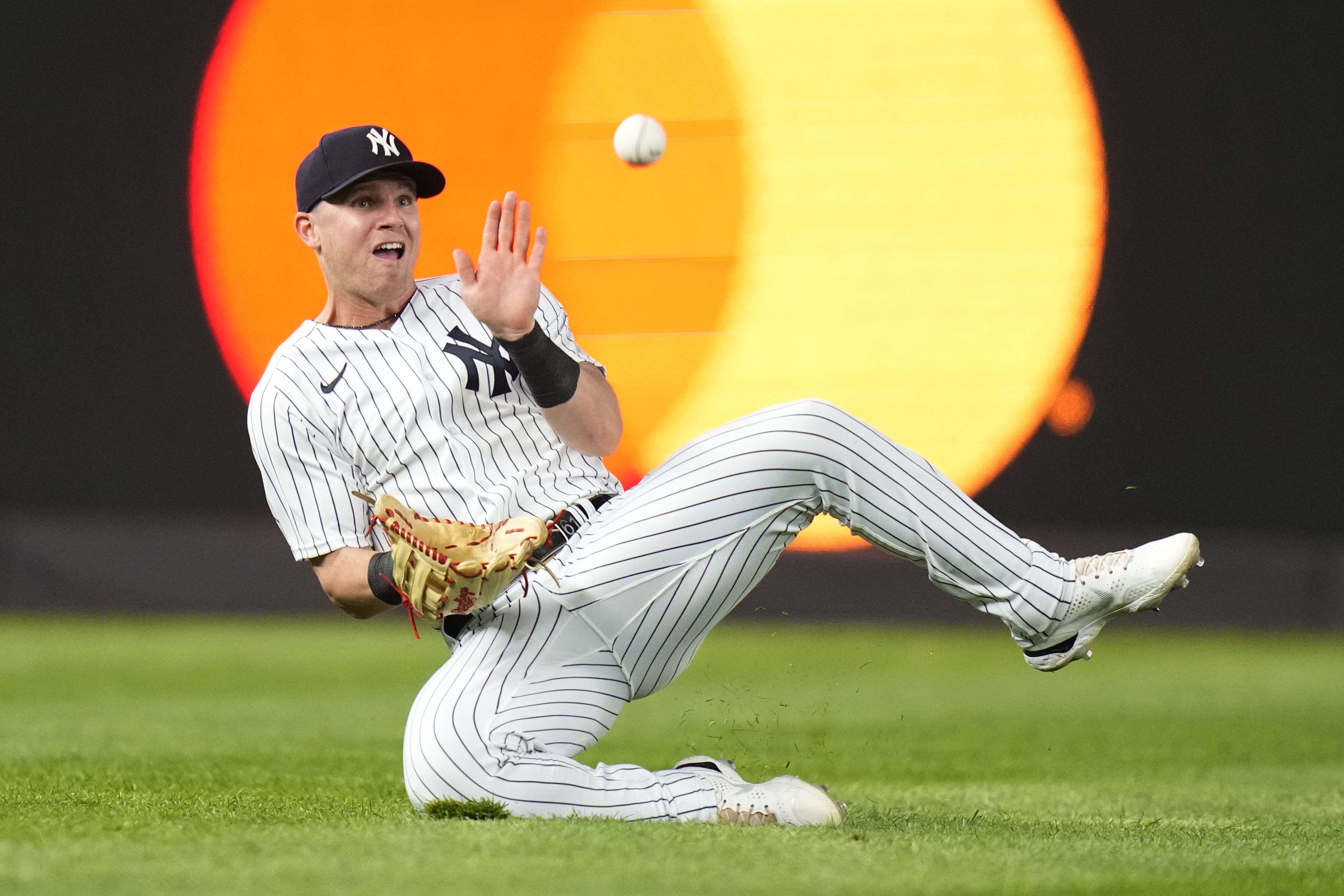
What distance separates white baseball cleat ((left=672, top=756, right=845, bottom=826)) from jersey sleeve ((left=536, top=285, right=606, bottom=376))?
0.84 m

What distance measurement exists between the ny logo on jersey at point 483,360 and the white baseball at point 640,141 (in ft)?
3.63

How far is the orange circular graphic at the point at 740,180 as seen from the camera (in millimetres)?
7574

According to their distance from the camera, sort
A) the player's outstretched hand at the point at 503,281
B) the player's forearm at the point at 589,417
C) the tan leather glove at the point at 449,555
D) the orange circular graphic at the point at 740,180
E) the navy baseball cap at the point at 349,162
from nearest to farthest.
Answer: the tan leather glove at the point at 449,555, the player's outstretched hand at the point at 503,281, the player's forearm at the point at 589,417, the navy baseball cap at the point at 349,162, the orange circular graphic at the point at 740,180

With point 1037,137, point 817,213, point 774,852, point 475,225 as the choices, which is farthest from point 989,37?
point 774,852

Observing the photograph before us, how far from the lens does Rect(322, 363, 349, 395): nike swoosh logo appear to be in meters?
2.88

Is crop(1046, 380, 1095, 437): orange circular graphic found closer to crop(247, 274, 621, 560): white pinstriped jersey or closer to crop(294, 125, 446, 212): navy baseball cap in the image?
crop(247, 274, 621, 560): white pinstriped jersey

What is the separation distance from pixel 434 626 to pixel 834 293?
5038 millimetres

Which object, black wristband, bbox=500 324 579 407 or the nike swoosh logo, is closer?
black wristband, bbox=500 324 579 407

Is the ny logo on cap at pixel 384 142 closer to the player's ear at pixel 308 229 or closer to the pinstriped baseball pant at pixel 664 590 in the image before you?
the player's ear at pixel 308 229

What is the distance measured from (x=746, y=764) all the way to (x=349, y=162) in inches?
71.3

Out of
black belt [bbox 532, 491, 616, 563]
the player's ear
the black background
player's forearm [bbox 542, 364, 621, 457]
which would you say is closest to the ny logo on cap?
the player's ear

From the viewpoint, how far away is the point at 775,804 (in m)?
2.56

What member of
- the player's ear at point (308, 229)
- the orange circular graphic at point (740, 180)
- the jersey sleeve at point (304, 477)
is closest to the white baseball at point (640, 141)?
the player's ear at point (308, 229)

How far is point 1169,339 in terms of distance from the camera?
7.64 m
